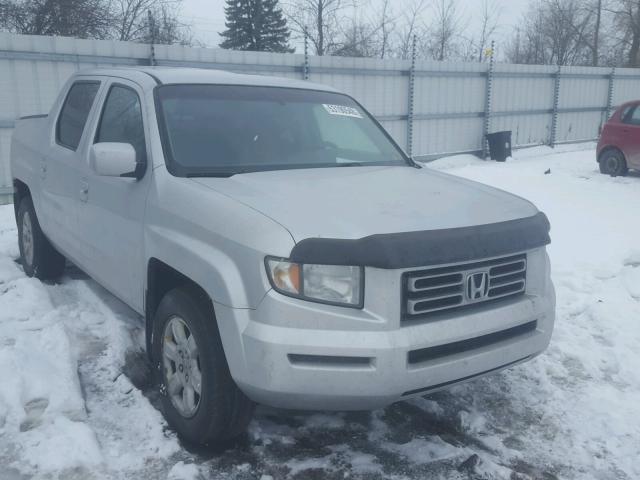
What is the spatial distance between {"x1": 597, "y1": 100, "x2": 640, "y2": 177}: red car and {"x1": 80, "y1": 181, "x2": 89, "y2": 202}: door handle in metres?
11.1

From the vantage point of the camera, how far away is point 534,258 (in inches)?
125

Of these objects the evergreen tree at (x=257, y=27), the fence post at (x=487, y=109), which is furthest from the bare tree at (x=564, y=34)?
the fence post at (x=487, y=109)

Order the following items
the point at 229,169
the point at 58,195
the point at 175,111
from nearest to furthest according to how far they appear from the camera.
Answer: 1. the point at 229,169
2. the point at 175,111
3. the point at 58,195

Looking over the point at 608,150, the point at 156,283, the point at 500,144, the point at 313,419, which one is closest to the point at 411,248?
the point at 313,419

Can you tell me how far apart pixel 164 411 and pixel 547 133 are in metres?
17.3

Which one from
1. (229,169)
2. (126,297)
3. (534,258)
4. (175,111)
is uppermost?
(175,111)

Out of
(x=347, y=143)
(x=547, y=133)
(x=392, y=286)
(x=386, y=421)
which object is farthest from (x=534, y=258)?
(x=547, y=133)

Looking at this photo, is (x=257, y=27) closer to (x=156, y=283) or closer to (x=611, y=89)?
(x=611, y=89)

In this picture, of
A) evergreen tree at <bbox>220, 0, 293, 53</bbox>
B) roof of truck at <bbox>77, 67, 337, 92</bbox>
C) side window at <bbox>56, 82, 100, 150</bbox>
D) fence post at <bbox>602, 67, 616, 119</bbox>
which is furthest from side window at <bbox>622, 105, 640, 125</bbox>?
evergreen tree at <bbox>220, 0, 293, 53</bbox>

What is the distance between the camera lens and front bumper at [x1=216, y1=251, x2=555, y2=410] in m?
2.55

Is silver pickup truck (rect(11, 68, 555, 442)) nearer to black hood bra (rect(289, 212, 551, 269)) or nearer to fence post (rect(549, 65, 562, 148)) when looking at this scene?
black hood bra (rect(289, 212, 551, 269))

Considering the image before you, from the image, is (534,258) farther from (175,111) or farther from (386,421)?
(175,111)

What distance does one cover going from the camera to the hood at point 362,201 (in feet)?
8.94

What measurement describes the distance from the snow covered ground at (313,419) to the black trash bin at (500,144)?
11125 mm
